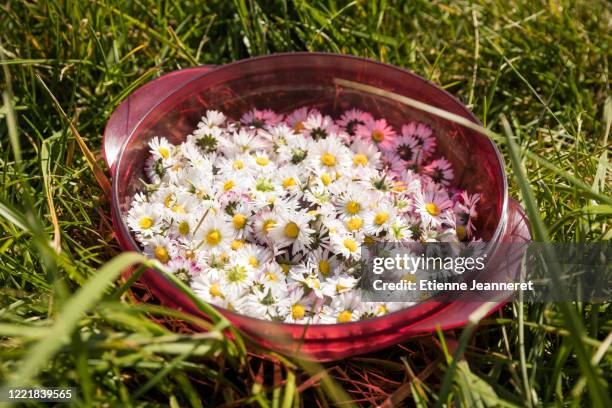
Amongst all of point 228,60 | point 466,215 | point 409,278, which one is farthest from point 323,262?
point 228,60

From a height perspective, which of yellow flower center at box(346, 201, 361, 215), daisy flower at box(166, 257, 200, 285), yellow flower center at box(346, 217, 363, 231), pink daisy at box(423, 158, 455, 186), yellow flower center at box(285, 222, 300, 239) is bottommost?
daisy flower at box(166, 257, 200, 285)

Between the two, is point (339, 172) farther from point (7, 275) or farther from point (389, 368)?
point (7, 275)

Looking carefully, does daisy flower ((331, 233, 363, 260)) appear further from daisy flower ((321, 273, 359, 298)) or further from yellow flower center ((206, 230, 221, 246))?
yellow flower center ((206, 230, 221, 246))

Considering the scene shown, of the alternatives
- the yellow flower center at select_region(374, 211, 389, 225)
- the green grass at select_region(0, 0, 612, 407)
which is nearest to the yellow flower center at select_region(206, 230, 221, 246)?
the green grass at select_region(0, 0, 612, 407)

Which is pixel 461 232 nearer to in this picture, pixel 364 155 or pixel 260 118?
pixel 364 155

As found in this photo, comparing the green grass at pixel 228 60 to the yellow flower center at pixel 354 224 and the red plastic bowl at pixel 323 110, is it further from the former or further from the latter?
the yellow flower center at pixel 354 224

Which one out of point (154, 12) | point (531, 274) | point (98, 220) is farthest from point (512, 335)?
point (154, 12)
